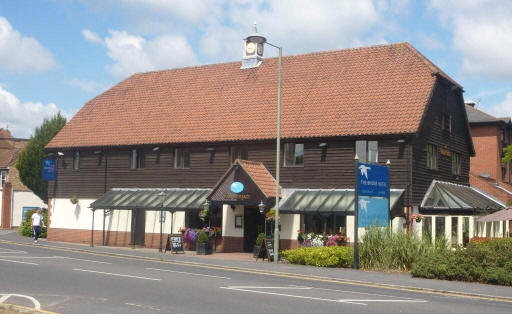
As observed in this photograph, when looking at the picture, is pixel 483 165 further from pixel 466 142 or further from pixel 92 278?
pixel 92 278

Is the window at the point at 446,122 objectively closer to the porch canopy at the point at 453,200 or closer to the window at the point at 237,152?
the porch canopy at the point at 453,200

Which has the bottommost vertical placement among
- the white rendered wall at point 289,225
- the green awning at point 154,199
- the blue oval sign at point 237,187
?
the white rendered wall at point 289,225

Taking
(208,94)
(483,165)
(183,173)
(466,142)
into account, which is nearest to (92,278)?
(183,173)

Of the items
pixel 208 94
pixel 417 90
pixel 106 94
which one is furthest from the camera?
pixel 106 94

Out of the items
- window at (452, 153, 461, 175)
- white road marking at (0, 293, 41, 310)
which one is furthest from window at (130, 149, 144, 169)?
white road marking at (0, 293, 41, 310)

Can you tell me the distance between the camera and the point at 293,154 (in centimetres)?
3341

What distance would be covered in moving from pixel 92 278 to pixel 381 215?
11866 mm

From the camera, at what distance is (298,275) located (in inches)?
867

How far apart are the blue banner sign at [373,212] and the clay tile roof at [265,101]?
5342mm

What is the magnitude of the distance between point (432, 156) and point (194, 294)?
21.3 m

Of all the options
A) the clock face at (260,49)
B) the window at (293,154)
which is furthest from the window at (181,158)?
the clock face at (260,49)

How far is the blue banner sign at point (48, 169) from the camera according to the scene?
40.7 metres

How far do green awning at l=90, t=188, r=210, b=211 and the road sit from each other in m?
11.1

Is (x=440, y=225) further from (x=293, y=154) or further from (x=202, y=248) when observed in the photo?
(x=202, y=248)
